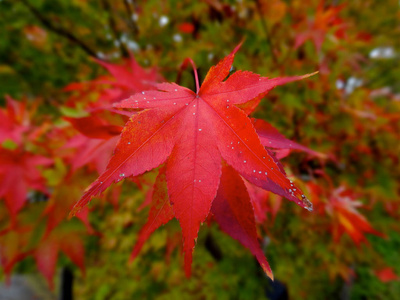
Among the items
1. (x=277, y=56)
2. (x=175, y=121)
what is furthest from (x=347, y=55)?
(x=175, y=121)

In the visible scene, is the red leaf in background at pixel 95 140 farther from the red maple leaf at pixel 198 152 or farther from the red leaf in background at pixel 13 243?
the red leaf in background at pixel 13 243

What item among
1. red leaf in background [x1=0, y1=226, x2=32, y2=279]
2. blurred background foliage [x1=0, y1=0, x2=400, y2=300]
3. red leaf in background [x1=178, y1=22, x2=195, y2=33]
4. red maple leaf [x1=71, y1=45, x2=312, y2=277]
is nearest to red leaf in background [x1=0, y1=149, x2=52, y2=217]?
blurred background foliage [x1=0, y1=0, x2=400, y2=300]

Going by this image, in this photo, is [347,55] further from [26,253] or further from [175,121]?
[26,253]

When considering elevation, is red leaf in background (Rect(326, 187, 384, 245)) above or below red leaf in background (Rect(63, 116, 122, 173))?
below

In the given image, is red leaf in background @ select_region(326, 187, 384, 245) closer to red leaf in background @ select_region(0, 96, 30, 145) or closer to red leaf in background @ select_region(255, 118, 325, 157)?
red leaf in background @ select_region(255, 118, 325, 157)

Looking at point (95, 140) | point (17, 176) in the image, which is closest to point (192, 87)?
point (95, 140)

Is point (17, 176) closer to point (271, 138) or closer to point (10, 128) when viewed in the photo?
point (10, 128)
